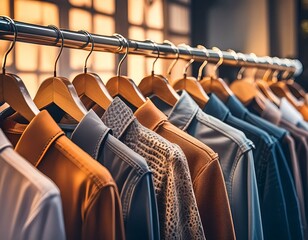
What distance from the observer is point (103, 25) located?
1972mm

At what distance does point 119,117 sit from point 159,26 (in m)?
1.47

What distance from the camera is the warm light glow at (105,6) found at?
1928 mm

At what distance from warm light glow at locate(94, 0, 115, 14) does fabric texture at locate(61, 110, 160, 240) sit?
115cm

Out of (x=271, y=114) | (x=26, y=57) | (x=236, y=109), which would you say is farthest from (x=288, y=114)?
(x=26, y=57)

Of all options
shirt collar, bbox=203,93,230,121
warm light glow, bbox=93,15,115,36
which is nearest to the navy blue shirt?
shirt collar, bbox=203,93,230,121

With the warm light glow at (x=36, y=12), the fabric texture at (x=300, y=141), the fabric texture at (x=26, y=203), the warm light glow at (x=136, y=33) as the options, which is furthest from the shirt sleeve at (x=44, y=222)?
the warm light glow at (x=136, y=33)

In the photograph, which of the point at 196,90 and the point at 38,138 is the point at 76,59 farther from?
the point at 38,138

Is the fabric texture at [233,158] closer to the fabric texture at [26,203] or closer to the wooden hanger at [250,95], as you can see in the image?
the wooden hanger at [250,95]

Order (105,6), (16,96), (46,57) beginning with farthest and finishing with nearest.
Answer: (105,6), (46,57), (16,96)

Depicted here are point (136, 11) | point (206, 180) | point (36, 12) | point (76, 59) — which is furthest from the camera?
point (136, 11)

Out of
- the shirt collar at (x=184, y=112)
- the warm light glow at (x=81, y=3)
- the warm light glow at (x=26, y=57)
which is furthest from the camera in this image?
the warm light glow at (x=81, y=3)

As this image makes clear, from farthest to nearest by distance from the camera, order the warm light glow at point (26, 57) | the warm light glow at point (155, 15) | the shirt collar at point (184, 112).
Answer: the warm light glow at point (155, 15)
the warm light glow at point (26, 57)
the shirt collar at point (184, 112)

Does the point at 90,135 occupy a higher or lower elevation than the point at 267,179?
higher

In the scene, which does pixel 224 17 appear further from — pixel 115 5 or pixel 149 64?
pixel 115 5
